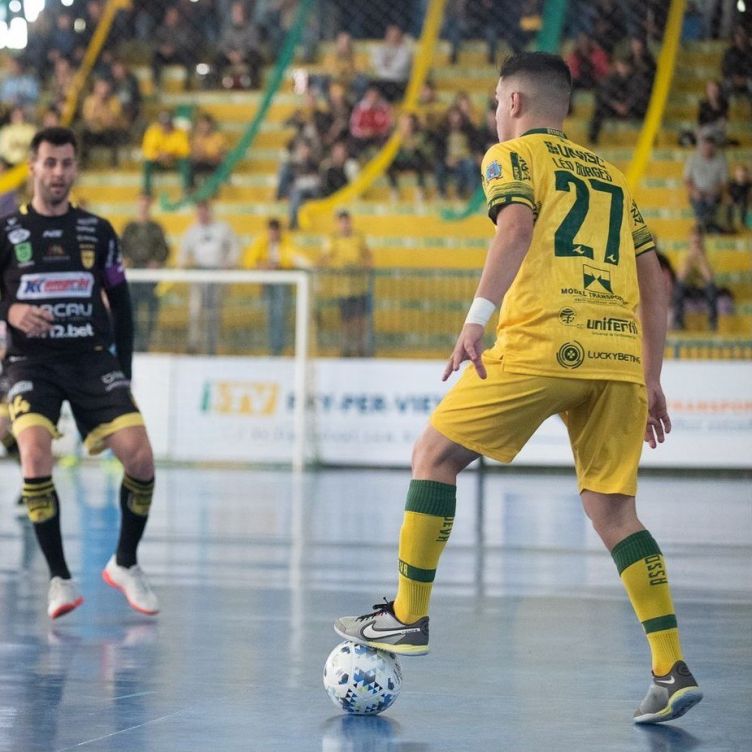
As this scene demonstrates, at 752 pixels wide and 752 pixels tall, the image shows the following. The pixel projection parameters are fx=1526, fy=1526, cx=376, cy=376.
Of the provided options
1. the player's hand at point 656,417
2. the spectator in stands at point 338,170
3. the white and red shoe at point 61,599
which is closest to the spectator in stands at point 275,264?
the spectator in stands at point 338,170

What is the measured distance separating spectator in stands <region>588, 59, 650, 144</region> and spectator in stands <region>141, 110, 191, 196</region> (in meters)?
5.54

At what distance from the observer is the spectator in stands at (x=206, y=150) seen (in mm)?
20922

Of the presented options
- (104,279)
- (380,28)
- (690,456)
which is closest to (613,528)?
(104,279)

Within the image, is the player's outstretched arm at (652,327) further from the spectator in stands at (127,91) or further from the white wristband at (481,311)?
the spectator in stands at (127,91)

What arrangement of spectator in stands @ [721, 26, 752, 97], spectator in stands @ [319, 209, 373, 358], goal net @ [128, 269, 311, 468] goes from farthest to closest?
spectator in stands @ [721, 26, 752, 97] < spectator in stands @ [319, 209, 373, 358] < goal net @ [128, 269, 311, 468]

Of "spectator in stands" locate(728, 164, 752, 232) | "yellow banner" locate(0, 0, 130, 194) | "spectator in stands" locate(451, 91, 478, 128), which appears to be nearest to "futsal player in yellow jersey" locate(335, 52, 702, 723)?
"spectator in stands" locate(728, 164, 752, 232)

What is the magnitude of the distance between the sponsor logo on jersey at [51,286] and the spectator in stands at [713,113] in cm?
1371

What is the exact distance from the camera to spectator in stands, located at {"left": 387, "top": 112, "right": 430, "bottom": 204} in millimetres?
19766

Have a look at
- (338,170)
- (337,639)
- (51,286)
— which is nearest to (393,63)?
(338,170)

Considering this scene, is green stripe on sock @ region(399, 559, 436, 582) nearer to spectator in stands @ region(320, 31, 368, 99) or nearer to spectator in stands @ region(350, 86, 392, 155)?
spectator in stands @ region(350, 86, 392, 155)

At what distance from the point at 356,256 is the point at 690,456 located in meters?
4.61

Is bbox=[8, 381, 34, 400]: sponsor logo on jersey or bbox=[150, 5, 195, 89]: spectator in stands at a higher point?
bbox=[150, 5, 195, 89]: spectator in stands

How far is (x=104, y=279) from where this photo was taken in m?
6.61

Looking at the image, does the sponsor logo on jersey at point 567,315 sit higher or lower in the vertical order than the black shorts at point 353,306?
lower
